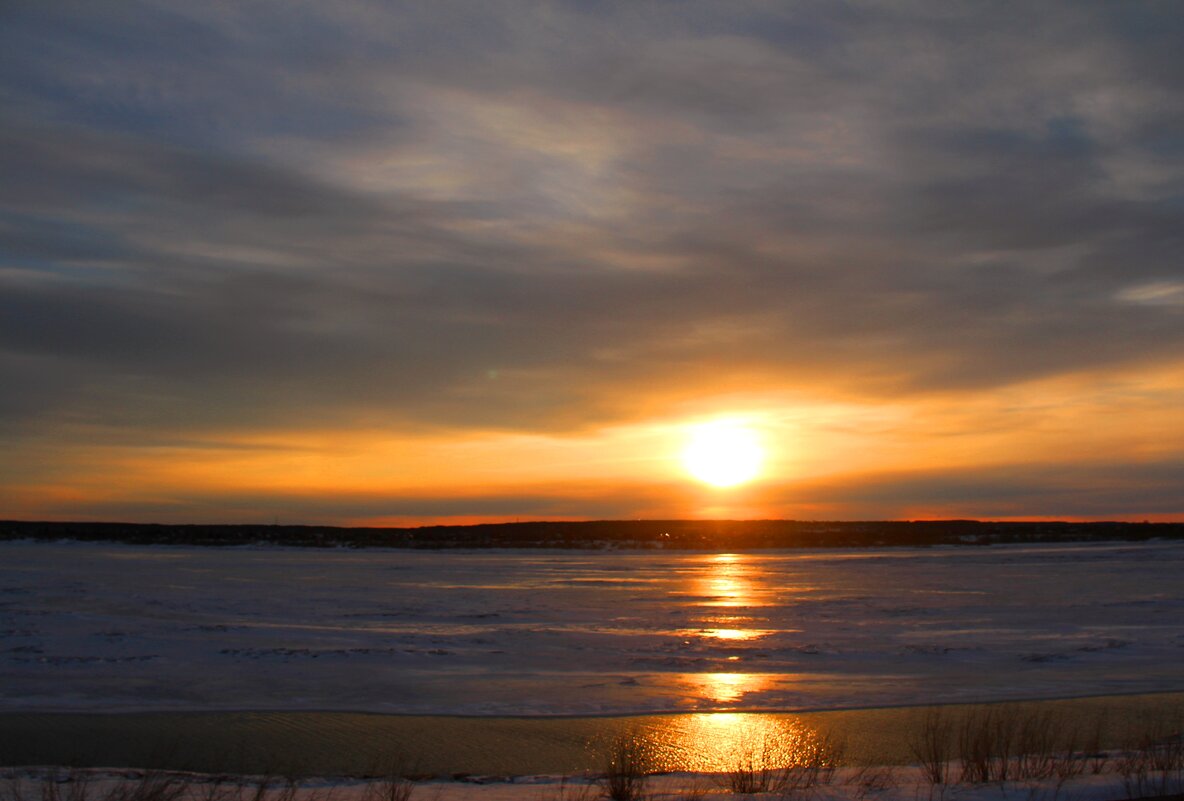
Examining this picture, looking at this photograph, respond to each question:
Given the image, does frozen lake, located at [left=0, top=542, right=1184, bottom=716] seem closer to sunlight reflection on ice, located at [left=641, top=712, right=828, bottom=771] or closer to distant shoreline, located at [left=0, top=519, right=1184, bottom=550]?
sunlight reflection on ice, located at [left=641, top=712, right=828, bottom=771]

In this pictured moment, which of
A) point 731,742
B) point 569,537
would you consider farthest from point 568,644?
point 569,537

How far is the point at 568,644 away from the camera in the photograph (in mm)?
17250

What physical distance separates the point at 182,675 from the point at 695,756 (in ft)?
26.4

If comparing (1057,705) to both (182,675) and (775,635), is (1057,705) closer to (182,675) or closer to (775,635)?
(775,635)

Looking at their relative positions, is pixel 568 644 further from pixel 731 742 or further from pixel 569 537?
pixel 569 537

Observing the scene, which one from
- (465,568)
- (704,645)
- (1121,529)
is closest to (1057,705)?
(704,645)

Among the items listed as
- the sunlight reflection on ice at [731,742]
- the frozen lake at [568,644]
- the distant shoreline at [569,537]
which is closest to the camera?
the sunlight reflection on ice at [731,742]

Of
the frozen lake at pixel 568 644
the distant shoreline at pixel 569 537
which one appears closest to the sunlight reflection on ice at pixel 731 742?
the frozen lake at pixel 568 644

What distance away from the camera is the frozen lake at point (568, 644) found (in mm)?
12805

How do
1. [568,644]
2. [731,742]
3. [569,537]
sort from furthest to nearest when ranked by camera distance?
[569,537] < [568,644] < [731,742]

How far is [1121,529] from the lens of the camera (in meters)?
116

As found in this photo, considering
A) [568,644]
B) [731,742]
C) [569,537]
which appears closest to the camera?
[731,742]

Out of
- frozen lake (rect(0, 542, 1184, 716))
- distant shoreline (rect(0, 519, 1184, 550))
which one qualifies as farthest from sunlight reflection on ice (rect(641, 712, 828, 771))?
distant shoreline (rect(0, 519, 1184, 550))

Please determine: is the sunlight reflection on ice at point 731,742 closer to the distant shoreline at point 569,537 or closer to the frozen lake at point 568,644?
the frozen lake at point 568,644
